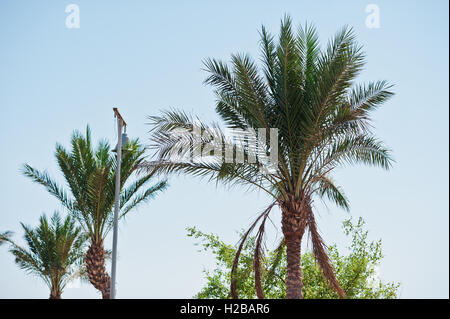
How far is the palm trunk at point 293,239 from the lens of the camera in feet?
36.9

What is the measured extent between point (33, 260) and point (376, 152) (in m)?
17.2

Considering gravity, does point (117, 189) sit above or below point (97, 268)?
above

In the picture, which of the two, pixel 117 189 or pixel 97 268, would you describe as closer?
pixel 117 189

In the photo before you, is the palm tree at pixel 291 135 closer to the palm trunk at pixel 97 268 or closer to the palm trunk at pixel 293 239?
the palm trunk at pixel 293 239

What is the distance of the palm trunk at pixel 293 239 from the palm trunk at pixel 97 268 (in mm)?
8149

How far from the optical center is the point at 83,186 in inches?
649

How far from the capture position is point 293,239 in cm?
1130

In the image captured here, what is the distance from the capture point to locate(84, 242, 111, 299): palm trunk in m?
17.1

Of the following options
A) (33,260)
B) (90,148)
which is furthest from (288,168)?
(33,260)

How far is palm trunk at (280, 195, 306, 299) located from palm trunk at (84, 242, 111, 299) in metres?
8.15

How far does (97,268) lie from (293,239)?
8519mm

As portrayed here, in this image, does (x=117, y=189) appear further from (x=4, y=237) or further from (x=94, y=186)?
(x=4, y=237)

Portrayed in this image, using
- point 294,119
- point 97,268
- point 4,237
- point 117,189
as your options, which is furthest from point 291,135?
point 4,237

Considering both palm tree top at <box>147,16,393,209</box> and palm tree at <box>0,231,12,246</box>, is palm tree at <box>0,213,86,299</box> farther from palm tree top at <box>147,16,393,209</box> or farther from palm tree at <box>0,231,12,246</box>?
palm tree top at <box>147,16,393,209</box>
